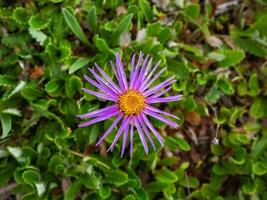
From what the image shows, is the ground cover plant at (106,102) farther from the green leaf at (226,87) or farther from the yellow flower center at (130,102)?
the yellow flower center at (130,102)

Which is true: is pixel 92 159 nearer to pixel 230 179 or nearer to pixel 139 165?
pixel 139 165

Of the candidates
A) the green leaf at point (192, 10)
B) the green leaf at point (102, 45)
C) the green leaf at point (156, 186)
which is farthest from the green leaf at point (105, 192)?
the green leaf at point (192, 10)

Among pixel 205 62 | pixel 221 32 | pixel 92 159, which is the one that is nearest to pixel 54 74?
pixel 92 159

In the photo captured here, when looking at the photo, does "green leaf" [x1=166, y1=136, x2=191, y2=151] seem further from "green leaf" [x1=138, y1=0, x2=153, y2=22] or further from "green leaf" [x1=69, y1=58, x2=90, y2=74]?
"green leaf" [x1=138, y1=0, x2=153, y2=22]

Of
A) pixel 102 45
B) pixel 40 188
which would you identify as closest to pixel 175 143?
pixel 102 45

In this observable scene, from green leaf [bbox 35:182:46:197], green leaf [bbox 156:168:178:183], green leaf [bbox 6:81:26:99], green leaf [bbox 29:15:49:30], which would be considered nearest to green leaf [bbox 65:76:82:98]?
green leaf [bbox 6:81:26:99]

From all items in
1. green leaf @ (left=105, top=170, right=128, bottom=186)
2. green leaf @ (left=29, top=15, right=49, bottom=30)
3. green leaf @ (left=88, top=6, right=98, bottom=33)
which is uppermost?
green leaf @ (left=29, top=15, right=49, bottom=30)

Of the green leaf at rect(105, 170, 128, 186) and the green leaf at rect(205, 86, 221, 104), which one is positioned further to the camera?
the green leaf at rect(205, 86, 221, 104)

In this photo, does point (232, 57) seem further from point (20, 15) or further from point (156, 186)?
point (20, 15)
